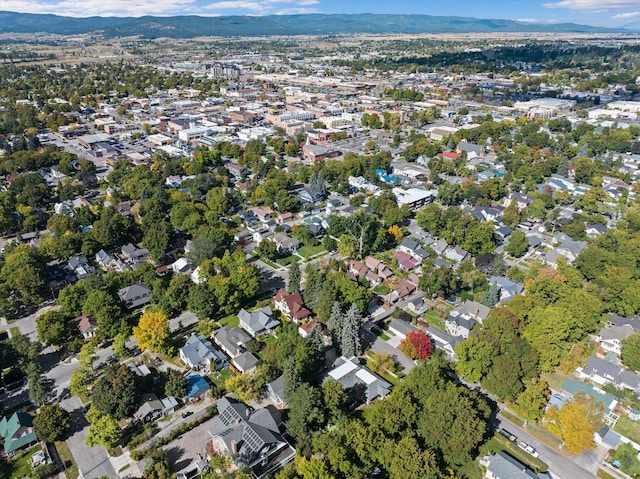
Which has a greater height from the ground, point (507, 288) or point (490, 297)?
point (490, 297)

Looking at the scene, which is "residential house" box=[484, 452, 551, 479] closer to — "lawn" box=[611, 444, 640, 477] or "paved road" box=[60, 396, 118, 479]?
"lawn" box=[611, 444, 640, 477]

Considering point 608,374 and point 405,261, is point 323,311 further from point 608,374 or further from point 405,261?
point 608,374

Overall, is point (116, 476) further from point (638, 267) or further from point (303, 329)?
point (638, 267)

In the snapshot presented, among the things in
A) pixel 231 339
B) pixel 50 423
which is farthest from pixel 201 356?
pixel 50 423

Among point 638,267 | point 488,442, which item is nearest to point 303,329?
point 488,442

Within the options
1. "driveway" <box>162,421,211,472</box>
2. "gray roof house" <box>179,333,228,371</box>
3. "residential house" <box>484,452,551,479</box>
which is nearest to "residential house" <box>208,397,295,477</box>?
"driveway" <box>162,421,211,472</box>

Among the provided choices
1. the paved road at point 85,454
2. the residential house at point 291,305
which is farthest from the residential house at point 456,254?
the paved road at point 85,454
